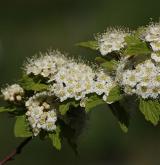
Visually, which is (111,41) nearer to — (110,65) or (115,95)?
(110,65)

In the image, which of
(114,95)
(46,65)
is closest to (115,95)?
(114,95)

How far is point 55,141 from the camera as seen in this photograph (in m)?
4.50

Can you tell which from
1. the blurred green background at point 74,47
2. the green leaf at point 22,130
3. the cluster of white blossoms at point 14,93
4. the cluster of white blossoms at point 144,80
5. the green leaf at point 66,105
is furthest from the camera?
the blurred green background at point 74,47

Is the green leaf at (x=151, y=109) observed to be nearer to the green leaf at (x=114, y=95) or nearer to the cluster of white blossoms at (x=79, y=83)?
the green leaf at (x=114, y=95)

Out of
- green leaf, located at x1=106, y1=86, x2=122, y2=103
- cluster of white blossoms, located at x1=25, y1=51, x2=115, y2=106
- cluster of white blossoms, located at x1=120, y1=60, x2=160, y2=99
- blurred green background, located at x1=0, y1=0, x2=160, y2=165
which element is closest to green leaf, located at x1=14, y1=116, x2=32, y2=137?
cluster of white blossoms, located at x1=25, y1=51, x2=115, y2=106

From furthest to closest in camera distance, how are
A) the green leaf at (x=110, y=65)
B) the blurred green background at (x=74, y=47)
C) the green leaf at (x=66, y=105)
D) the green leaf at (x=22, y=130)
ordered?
1. the blurred green background at (x=74, y=47)
2. the green leaf at (x=22, y=130)
3. the green leaf at (x=110, y=65)
4. the green leaf at (x=66, y=105)

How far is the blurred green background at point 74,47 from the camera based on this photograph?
34.6ft

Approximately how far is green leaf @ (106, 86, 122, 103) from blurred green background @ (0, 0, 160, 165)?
3.54 m

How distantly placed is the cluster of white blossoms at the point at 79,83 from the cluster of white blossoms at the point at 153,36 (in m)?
0.37

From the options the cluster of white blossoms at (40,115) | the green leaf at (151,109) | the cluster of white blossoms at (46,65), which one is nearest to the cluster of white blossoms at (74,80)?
the cluster of white blossoms at (46,65)

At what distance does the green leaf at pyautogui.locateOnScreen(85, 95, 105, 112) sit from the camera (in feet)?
14.1

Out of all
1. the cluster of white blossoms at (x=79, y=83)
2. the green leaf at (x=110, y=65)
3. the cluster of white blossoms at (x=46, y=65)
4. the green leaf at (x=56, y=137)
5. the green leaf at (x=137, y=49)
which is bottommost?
the green leaf at (x=56, y=137)

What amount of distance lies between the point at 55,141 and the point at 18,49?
925 centimetres

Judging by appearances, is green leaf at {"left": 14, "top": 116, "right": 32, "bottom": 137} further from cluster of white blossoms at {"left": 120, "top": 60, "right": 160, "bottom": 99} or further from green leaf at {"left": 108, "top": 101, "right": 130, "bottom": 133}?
cluster of white blossoms at {"left": 120, "top": 60, "right": 160, "bottom": 99}
